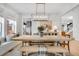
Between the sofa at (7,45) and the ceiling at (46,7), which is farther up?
the ceiling at (46,7)

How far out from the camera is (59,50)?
220 centimetres

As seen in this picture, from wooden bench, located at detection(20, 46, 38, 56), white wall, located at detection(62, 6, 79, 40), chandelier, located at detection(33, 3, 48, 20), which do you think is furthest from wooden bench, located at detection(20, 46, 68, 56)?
chandelier, located at detection(33, 3, 48, 20)

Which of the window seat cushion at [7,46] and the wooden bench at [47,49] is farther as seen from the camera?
the wooden bench at [47,49]

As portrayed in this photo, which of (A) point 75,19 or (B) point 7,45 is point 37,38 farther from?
(A) point 75,19

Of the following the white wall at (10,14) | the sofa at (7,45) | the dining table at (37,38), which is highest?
the white wall at (10,14)

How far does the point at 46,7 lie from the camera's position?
6.90 feet

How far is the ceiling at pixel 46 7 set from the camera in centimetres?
206

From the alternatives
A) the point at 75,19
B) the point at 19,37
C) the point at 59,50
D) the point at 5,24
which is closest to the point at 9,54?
the point at 19,37

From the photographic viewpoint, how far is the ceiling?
2.06m

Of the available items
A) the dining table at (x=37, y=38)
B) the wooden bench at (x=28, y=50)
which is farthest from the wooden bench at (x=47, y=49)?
Result: the dining table at (x=37, y=38)

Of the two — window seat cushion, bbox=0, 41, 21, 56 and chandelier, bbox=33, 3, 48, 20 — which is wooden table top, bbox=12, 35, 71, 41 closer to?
window seat cushion, bbox=0, 41, 21, 56

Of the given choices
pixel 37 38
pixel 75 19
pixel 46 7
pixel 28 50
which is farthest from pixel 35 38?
pixel 75 19

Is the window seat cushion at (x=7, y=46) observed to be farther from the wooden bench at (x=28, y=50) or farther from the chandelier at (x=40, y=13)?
the chandelier at (x=40, y=13)

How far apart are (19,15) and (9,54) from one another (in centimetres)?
66
